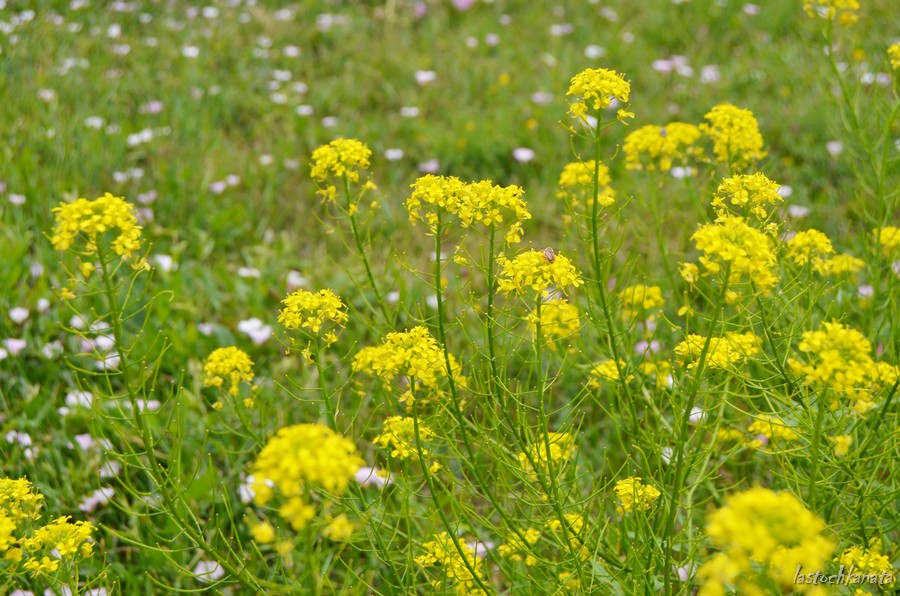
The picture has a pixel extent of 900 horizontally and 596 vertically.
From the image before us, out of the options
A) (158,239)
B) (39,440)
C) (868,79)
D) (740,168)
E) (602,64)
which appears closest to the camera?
(740,168)

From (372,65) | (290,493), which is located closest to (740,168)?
(290,493)

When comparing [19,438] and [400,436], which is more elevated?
[400,436]

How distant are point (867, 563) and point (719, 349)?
469 mm

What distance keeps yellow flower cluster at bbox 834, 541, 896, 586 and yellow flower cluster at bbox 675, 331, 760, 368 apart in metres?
0.41

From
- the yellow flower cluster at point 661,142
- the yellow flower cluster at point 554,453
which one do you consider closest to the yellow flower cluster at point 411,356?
the yellow flower cluster at point 554,453

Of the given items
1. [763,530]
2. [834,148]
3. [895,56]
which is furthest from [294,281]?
[834,148]

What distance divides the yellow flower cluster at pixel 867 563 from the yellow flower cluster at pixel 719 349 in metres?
0.41

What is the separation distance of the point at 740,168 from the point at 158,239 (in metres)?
2.26

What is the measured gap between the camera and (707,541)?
1853 mm

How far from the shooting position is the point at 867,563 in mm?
1546

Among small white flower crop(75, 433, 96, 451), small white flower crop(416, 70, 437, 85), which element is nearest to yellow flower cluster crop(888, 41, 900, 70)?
small white flower crop(75, 433, 96, 451)

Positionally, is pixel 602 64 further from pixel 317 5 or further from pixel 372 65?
pixel 317 5

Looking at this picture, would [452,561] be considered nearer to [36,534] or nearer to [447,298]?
[447,298]

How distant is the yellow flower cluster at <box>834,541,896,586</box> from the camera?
154cm
